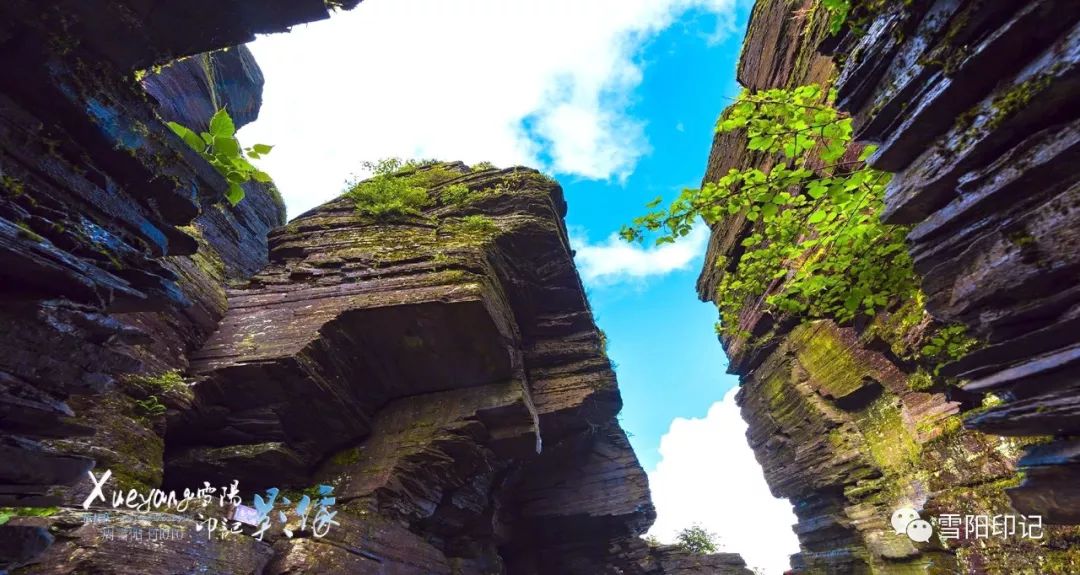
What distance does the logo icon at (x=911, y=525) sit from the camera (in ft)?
31.9

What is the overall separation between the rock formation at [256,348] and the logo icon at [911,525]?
7263 millimetres

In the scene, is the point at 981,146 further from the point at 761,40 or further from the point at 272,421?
the point at 761,40

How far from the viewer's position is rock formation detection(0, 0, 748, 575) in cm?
317

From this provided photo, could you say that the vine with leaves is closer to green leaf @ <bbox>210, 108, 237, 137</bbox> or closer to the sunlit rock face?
the sunlit rock face

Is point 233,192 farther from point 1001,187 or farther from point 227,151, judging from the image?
point 1001,187

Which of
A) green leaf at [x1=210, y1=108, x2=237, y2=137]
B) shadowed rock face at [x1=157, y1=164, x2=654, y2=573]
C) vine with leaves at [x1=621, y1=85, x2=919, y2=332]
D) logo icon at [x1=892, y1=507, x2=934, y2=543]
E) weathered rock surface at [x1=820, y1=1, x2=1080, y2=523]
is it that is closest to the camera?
weathered rock surface at [x1=820, y1=1, x2=1080, y2=523]

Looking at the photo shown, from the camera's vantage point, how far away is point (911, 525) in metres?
10.0

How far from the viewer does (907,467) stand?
10.2 meters

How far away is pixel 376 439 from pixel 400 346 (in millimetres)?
2047

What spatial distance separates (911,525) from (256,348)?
13569 millimetres

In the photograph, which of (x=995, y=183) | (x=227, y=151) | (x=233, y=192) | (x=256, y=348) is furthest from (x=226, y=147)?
(x=995, y=183)

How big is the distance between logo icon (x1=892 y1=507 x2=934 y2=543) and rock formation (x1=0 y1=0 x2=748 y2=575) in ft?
23.8

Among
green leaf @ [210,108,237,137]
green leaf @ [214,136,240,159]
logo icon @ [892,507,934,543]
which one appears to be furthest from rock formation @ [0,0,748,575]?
logo icon @ [892,507,934,543]

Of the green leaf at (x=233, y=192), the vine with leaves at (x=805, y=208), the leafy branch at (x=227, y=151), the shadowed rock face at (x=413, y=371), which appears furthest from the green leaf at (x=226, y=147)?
the shadowed rock face at (x=413, y=371)
